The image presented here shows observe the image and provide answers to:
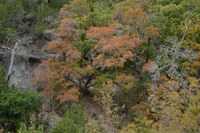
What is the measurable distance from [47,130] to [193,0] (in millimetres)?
12932

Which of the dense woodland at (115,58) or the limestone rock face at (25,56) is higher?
the dense woodland at (115,58)

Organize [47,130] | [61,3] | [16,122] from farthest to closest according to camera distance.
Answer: [61,3], [47,130], [16,122]

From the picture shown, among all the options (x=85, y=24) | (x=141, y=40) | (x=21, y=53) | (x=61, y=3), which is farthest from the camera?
(x=61, y=3)

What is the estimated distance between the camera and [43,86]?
25.1m

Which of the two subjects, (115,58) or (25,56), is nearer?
(115,58)

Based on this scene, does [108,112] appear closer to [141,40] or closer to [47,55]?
[141,40]

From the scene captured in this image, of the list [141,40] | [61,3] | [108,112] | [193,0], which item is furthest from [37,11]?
[108,112]

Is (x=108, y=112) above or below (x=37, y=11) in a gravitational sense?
above

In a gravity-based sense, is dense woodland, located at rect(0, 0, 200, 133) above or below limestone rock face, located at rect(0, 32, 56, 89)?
above

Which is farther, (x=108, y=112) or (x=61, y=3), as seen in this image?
(x=61, y=3)

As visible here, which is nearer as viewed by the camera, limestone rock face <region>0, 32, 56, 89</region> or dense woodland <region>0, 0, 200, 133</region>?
dense woodland <region>0, 0, 200, 133</region>

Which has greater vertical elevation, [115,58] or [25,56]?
[115,58]

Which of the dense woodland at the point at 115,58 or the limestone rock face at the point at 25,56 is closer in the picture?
the dense woodland at the point at 115,58

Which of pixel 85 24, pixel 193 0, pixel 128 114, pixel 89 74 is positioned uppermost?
pixel 193 0
